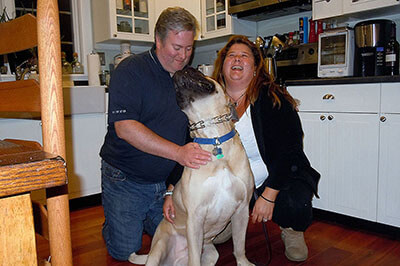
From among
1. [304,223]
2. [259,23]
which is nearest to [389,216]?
[304,223]

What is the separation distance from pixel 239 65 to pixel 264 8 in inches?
64.7

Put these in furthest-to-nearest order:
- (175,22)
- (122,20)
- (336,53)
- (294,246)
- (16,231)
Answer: (122,20) → (336,53) → (294,246) → (175,22) → (16,231)

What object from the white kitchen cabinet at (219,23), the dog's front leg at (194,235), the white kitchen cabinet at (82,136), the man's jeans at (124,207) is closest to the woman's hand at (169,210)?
the dog's front leg at (194,235)

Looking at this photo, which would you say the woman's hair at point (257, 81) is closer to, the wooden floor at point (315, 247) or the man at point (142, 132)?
the man at point (142, 132)

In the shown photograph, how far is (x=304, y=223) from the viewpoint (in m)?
1.85

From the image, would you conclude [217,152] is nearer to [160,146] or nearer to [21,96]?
[160,146]

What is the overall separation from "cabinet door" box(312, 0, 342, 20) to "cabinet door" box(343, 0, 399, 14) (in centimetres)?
5

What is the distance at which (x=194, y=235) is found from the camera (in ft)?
4.40

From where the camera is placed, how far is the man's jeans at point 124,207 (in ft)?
6.33

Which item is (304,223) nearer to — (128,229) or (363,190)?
(363,190)

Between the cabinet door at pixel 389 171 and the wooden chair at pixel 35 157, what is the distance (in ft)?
6.45

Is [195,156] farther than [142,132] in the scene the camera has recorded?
No

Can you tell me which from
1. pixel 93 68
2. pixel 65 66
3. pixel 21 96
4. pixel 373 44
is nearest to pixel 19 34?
pixel 21 96

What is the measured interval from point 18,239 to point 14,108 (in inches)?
13.4
